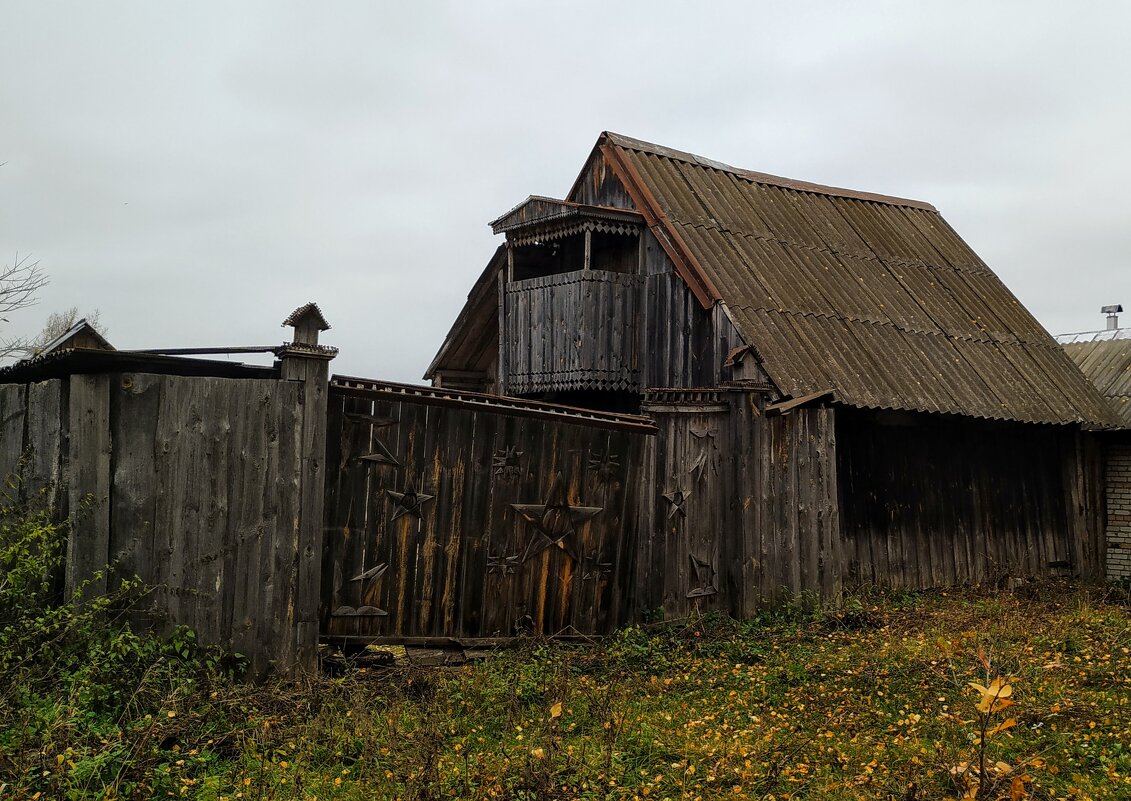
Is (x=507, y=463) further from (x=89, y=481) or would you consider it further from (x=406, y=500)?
(x=89, y=481)

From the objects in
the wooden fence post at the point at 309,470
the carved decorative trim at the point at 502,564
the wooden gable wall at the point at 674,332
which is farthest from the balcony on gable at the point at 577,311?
the wooden fence post at the point at 309,470

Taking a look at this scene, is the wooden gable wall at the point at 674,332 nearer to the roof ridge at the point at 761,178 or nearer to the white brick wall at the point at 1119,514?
the roof ridge at the point at 761,178

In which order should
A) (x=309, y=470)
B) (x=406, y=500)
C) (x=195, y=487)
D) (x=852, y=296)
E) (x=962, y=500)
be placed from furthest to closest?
(x=852, y=296)
(x=962, y=500)
(x=406, y=500)
(x=309, y=470)
(x=195, y=487)

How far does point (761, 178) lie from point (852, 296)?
343 centimetres

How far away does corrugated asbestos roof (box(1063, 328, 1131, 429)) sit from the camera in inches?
709

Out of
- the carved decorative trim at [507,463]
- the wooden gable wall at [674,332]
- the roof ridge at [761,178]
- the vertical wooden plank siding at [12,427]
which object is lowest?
the carved decorative trim at [507,463]

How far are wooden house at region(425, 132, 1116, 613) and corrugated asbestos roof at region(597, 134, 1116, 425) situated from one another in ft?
0.15

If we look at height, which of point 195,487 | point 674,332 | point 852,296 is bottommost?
point 195,487

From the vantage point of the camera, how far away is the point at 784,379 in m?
12.4

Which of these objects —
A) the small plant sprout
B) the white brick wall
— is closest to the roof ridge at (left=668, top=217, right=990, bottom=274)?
the white brick wall

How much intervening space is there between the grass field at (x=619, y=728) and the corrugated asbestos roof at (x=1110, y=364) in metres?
9.98

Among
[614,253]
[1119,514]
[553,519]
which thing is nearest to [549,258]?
[614,253]

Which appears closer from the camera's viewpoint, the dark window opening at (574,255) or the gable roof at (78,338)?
the gable roof at (78,338)

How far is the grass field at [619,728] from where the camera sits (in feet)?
18.6
